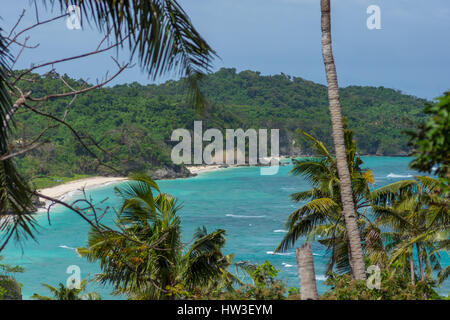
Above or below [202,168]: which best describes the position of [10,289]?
below

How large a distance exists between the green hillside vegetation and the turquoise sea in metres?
5.01

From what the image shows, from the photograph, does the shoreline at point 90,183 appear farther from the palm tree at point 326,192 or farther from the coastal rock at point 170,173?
the palm tree at point 326,192

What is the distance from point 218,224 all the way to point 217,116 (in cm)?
3560

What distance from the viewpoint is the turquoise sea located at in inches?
890

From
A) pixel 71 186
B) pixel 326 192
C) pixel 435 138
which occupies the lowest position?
pixel 71 186

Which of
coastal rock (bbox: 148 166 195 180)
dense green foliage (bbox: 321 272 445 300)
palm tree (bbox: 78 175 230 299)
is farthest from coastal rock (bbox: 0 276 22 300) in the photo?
coastal rock (bbox: 148 166 195 180)

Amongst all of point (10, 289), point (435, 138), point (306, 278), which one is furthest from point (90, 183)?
point (435, 138)

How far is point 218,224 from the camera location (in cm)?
3275

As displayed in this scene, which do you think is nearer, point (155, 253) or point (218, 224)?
point (155, 253)

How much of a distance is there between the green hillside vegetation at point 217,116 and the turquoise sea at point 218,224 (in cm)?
501

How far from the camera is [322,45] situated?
19.8 feet

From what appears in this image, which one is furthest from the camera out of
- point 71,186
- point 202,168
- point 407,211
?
point 202,168

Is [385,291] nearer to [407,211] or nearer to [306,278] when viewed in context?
[306,278]

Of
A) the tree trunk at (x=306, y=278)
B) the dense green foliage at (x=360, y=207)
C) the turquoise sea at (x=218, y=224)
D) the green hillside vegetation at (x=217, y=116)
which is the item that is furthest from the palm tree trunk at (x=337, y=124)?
the green hillside vegetation at (x=217, y=116)
